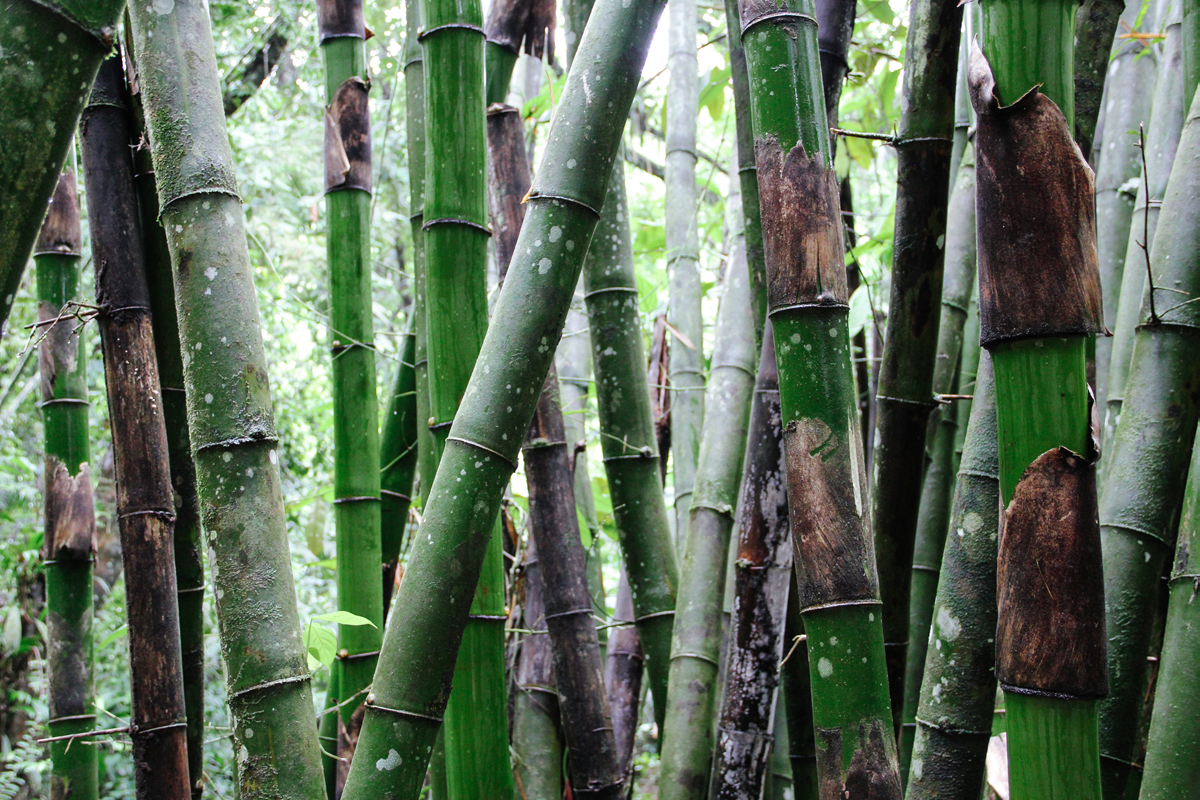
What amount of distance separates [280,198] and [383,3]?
1.47 meters

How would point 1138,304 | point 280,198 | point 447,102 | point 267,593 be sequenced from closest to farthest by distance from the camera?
1. point 267,593
2. point 447,102
3. point 1138,304
4. point 280,198

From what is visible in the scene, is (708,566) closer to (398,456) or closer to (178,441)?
(398,456)

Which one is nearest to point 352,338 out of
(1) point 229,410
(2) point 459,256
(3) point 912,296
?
(2) point 459,256

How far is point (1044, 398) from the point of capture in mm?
815

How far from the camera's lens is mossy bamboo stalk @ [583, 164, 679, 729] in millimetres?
1581

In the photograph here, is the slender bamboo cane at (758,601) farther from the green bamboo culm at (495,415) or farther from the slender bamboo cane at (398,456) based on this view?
the slender bamboo cane at (398,456)

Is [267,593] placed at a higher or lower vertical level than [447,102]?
lower

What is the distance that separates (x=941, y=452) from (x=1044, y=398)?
92 cm

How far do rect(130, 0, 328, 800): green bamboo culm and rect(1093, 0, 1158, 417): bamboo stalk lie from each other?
148 centimetres

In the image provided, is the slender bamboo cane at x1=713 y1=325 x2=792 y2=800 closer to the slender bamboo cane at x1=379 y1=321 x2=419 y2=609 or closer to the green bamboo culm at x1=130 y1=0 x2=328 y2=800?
the green bamboo culm at x1=130 y1=0 x2=328 y2=800

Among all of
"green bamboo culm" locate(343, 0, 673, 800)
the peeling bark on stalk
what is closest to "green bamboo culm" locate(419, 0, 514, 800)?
"green bamboo culm" locate(343, 0, 673, 800)

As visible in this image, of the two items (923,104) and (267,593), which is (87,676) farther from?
(923,104)

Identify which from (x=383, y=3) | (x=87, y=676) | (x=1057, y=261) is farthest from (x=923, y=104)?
(x=383, y=3)

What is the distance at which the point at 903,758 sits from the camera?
1489 millimetres
